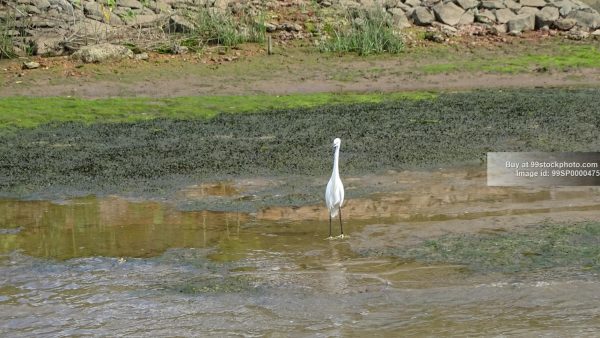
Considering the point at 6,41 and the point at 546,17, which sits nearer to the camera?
the point at 6,41

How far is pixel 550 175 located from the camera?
11328 millimetres

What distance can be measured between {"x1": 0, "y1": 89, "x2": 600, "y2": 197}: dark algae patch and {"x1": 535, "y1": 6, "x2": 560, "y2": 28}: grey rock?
6.36 m

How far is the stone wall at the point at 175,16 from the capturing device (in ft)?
66.9

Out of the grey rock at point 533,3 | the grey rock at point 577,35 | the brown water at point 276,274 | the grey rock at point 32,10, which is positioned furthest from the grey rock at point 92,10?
the brown water at point 276,274

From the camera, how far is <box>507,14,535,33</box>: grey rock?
73.7 ft

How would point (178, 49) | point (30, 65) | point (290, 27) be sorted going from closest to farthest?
point (30, 65) → point (178, 49) → point (290, 27)

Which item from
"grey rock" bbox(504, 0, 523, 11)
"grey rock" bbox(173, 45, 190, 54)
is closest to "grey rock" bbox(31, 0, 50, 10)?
"grey rock" bbox(173, 45, 190, 54)

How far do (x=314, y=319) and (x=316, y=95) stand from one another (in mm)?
10807

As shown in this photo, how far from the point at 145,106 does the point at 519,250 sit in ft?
31.3

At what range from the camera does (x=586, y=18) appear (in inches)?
900

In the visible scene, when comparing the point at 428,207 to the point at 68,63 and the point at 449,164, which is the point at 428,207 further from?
the point at 68,63

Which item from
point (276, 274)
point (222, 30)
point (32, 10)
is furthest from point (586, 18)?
point (276, 274)

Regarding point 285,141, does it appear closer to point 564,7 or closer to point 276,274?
point 276,274

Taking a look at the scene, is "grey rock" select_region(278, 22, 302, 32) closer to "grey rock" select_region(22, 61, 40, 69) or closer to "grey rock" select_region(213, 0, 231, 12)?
"grey rock" select_region(213, 0, 231, 12)
